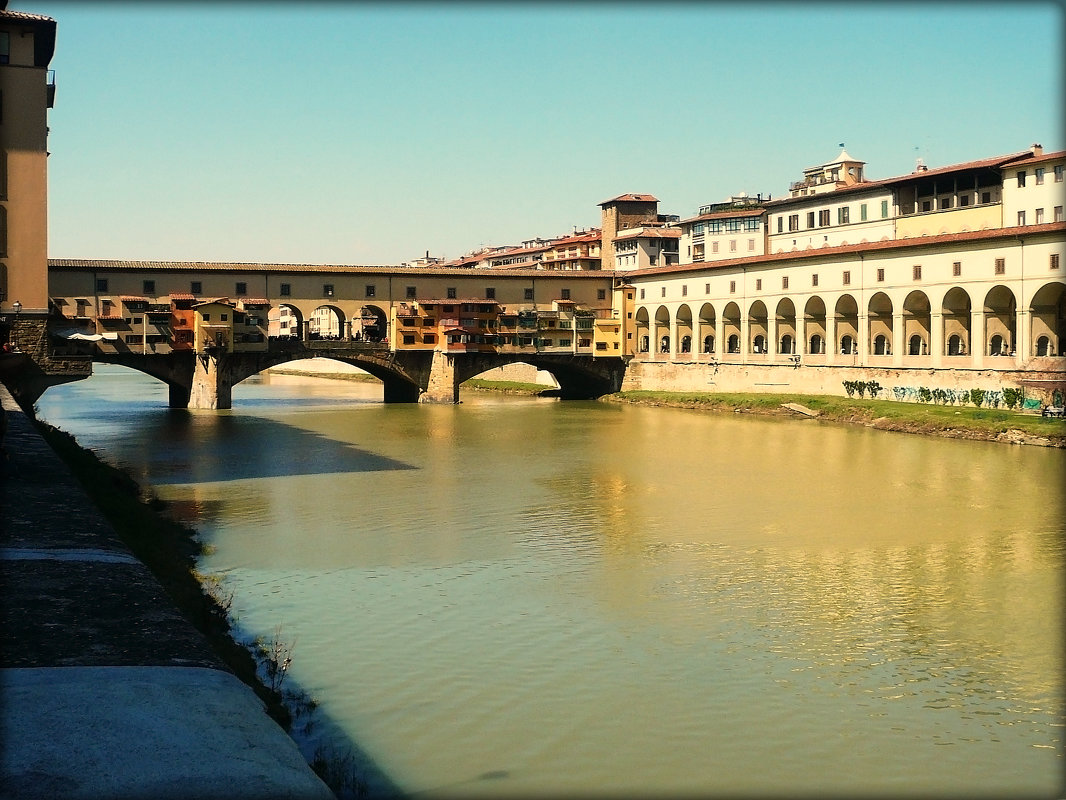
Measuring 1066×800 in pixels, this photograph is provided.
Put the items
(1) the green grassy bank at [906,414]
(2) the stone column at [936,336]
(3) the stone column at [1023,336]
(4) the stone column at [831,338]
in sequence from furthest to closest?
1. (4) the stone column at [831,338]
2. (2) the stone column at [936,336]
3. (3) the stone column at [1023,336]
4. (1) the green grassy bank at [906,414]

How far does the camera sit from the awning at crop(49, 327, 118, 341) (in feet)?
156

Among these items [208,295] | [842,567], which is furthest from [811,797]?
[208,295]

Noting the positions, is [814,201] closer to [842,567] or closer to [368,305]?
[368,305]

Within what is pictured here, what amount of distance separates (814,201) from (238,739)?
6549 cm

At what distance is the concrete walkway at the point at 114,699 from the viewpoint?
6066 millimetres

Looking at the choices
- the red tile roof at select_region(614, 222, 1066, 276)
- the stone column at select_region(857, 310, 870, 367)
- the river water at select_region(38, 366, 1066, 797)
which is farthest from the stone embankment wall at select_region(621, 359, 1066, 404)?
the river water at select_region(38, 366, 1066, 797)

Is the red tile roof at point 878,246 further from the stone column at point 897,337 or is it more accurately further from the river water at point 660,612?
the river water at point 660,612

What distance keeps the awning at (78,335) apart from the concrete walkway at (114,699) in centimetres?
3930

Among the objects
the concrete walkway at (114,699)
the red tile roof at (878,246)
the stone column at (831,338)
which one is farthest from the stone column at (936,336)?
the concrete walkway at (114,699)

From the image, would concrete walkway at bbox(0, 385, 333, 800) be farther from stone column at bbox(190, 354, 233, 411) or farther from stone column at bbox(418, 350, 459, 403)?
stone column at bbox(418, 350, 459, 403)

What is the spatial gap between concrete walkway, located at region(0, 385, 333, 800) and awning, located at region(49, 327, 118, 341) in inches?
1547

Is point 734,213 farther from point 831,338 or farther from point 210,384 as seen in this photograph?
point 210,384

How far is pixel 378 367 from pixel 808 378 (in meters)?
22.4

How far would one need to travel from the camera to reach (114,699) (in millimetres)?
7047
